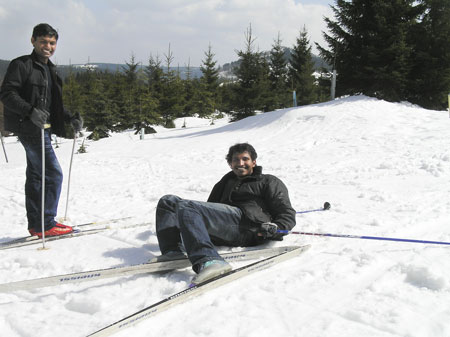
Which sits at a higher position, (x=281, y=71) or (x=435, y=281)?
(x=281, y=71)

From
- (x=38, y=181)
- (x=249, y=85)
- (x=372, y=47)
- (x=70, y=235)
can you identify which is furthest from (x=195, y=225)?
(x=249, y=85)

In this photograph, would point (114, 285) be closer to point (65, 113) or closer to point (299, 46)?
point (65, 113)

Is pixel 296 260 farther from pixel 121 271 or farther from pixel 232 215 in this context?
pixel 121 271

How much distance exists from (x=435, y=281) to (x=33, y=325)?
8.92 ft

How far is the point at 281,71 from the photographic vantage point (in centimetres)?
2725

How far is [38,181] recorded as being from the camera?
388 cm

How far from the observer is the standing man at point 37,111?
11.6 ft

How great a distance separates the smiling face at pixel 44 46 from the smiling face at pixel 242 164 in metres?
2.33

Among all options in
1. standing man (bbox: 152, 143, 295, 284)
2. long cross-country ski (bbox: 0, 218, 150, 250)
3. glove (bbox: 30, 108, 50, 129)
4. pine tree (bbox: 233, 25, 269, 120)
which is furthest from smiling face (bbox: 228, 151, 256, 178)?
pine tree (bbox: 233, 25, 269, 120)

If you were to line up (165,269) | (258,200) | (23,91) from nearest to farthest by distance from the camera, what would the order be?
(165,269), (258,200), (23,91)

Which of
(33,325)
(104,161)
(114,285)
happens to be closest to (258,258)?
(114,285)

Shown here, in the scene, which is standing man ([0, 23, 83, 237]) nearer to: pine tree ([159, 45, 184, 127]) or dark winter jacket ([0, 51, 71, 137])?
dark winter jacket ([0, 51, 71, 137])

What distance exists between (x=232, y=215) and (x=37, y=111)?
222 cm

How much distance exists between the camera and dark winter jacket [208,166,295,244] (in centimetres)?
331
